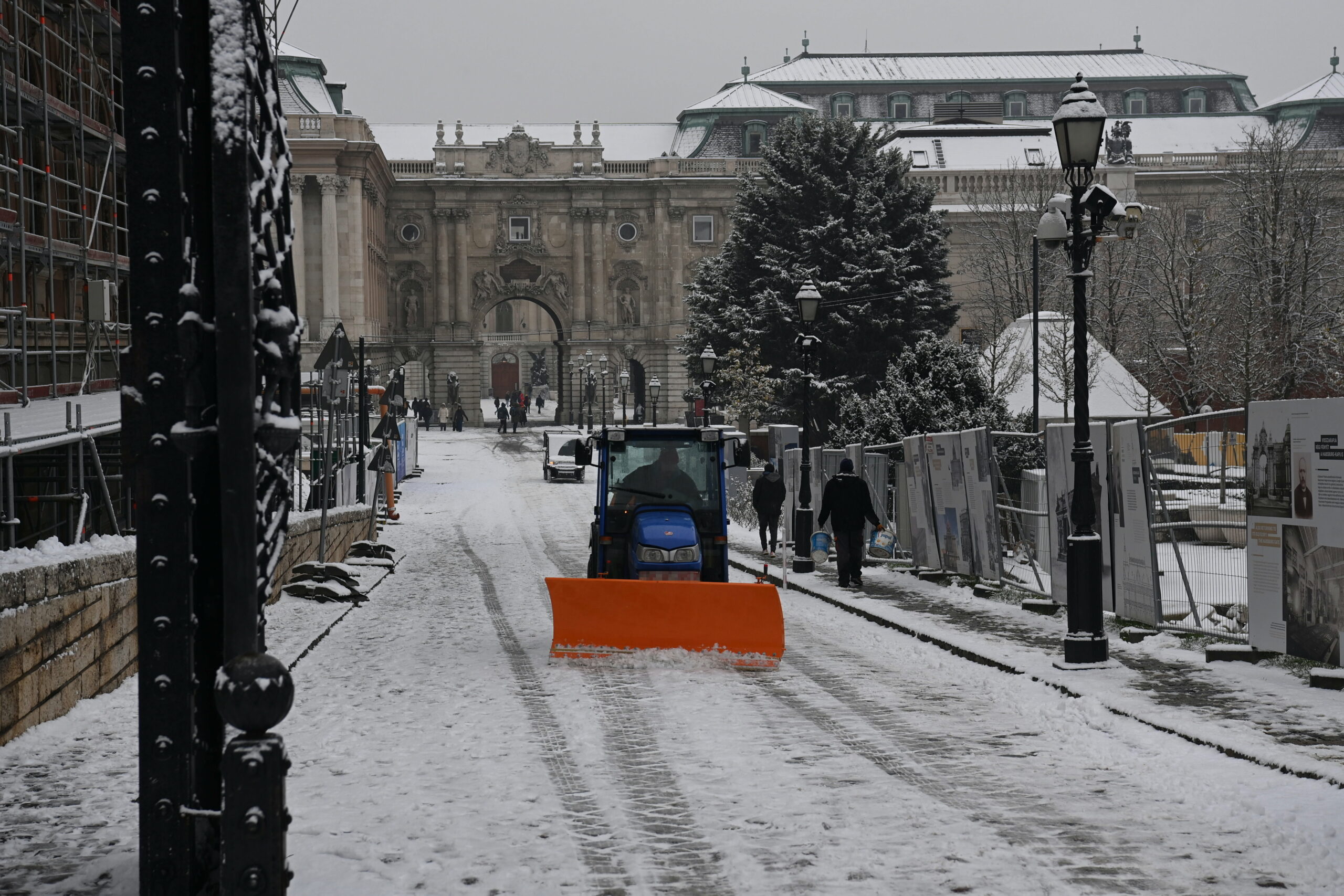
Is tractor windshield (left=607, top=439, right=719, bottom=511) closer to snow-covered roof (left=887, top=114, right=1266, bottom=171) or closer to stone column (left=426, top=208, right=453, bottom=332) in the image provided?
snow-covered roof (left=887, top=114, right=1266, bottom=171)

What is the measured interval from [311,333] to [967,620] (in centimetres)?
7923

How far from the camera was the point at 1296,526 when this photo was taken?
12.4 meters

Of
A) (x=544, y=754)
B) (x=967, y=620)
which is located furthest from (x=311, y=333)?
(x=544, y=754)

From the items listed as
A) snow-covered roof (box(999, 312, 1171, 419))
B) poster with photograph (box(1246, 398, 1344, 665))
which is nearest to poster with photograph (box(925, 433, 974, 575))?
poster with photograph (box(1246, 398, 1344, 665))

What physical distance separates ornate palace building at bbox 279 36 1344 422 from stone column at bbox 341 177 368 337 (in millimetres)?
6319

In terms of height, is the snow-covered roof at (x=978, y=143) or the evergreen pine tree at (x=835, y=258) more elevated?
the snow-covered roof at (x=978, y=143)

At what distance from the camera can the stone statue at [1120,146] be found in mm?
95125

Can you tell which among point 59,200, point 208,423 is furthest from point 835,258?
point 208,423

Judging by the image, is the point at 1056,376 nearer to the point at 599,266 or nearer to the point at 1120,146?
the point at 1120,146

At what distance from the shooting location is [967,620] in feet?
56.4

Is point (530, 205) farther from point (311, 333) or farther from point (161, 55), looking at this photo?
point (161, 55)

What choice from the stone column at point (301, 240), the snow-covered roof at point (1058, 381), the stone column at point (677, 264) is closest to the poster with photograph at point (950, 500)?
the snow-covered roof at point (1058, 381)

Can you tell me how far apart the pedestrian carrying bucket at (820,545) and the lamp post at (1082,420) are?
11.5 metres

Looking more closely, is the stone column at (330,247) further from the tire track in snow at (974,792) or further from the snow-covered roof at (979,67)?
the tire track in snow at (974,792)
